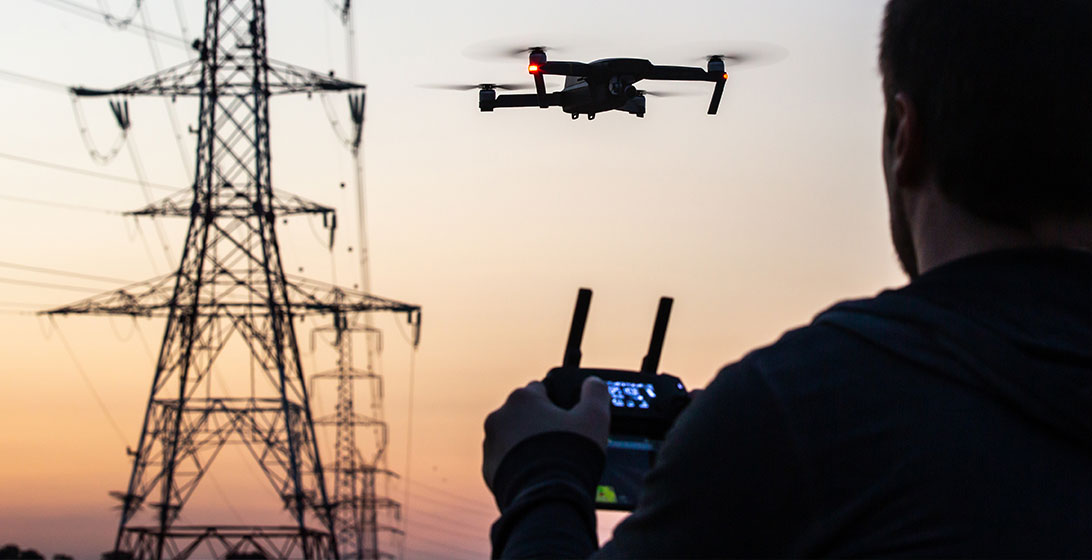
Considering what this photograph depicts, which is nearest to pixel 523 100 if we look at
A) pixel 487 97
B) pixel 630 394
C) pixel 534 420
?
pixel 487 97

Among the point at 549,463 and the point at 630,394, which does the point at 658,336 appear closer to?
the point at 630,394

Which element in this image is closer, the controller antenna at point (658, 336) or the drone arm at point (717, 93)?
the controller antenna at point (658, 336)

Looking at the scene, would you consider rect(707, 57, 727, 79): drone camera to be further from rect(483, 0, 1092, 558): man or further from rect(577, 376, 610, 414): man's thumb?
rect(483, 0, 1092, 558): man

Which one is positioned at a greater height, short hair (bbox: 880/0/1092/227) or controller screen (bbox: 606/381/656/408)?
short hair (bbox: 880/0/1092/227)

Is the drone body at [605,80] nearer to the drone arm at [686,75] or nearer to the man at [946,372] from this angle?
the drone arm at [686,75]

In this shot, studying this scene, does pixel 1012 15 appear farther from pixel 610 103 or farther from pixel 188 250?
pixel 188 250


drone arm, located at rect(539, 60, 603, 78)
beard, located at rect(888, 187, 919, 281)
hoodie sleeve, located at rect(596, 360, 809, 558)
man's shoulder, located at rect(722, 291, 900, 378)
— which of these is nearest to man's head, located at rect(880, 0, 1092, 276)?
beard, located at rect(888, 187, 919, 281)

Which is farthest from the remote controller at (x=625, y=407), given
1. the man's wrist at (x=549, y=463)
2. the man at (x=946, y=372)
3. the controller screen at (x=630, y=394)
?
the man at (x=946, y=372)
